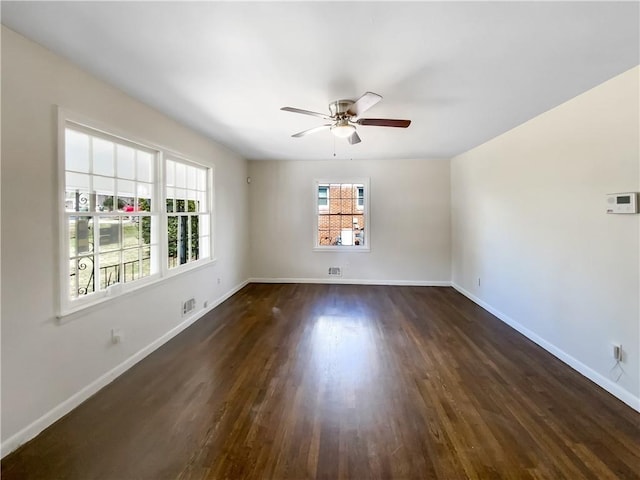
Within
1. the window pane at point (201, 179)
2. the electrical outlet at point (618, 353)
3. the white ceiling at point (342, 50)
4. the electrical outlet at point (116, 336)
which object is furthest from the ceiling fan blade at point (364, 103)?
the electrical outlet at point (116, 336)

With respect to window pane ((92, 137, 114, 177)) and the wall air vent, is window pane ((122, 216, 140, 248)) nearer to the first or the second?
window pane ((92, 137, 114, 177))

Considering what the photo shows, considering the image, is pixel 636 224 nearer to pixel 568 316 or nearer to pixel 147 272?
pixel 568 316

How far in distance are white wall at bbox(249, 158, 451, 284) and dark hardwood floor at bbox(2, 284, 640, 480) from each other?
260 centimetres

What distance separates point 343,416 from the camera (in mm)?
2082

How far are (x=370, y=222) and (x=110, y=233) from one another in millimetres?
4483

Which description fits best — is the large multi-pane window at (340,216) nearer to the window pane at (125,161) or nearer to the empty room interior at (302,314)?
the empty room interior at (302,314)

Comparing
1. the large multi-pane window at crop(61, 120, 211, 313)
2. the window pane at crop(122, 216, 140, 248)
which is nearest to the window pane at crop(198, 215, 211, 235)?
the large multi-pane window at crop(61, 120, 211, 313)

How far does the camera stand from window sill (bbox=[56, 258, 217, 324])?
7.07 ft

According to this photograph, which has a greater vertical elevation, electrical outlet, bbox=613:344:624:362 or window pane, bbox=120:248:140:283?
window pane, bbox=120:248:140:283

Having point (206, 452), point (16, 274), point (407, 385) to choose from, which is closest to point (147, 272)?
point (16, 274)

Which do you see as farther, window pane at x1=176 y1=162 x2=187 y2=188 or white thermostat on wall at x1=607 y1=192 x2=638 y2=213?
window pane at x1=176 y1=162 x2=187 y2=188

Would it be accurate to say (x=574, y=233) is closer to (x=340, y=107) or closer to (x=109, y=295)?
(x=340, y=107)

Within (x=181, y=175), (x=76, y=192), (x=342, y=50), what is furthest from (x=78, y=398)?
(x=342, y=50)

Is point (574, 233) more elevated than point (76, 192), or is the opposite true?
point (76, 192)
